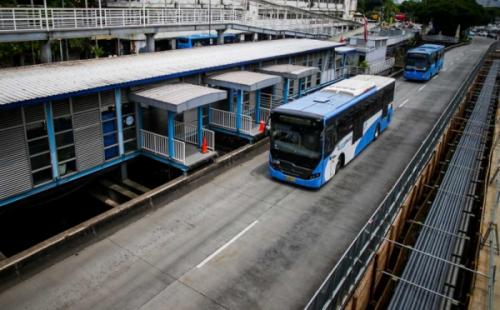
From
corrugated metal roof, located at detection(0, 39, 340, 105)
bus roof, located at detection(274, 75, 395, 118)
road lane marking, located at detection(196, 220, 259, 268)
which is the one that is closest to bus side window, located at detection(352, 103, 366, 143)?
bus roof, located at detection(274, 75, 395, 118)

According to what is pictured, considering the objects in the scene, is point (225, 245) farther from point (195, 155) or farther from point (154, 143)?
point (154, 143)

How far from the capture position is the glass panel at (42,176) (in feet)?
48.2

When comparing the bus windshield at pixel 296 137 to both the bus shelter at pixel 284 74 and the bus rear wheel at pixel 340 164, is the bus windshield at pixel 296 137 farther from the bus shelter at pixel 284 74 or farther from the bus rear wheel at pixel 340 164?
the bus shelter at pixel 284 74

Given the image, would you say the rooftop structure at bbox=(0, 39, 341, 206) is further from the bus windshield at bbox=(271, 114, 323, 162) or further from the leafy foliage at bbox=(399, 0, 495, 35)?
the leafy foliage at bbox=(399, 0, 495, 35)

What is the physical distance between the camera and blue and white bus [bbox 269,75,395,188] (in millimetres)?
15578

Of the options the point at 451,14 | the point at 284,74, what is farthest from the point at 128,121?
the point at 451,14

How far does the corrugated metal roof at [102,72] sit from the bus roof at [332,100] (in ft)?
18.4

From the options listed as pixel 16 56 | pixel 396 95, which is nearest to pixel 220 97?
pixel 396 95

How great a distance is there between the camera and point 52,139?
14.7 meters

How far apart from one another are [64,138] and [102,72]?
3.69 meters

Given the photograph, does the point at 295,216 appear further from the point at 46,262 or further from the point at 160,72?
the point at 160,72

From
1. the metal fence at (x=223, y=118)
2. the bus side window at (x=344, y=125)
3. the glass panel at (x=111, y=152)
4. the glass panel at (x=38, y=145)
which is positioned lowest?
the glass panel at (x=111, y=152)

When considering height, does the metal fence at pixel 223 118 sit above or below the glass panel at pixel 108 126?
below

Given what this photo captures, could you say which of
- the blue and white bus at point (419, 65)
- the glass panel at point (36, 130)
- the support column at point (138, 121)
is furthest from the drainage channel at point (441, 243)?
the blue and white bus at point (419, 65)
